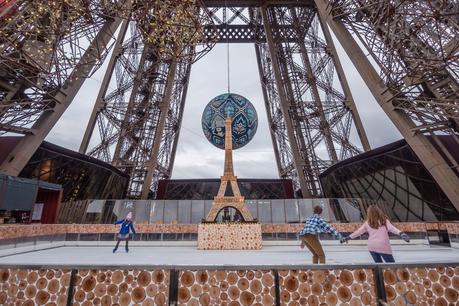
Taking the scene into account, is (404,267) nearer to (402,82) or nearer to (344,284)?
(344,284)

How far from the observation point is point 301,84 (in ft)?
80.3

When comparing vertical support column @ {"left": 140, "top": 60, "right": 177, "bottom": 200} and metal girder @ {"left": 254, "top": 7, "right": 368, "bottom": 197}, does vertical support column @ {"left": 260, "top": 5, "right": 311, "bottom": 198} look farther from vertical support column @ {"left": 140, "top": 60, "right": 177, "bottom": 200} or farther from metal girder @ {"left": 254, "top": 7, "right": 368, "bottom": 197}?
vertical support column @ {"left": 140, "top": 60, "right": 177, "bottom": 200}

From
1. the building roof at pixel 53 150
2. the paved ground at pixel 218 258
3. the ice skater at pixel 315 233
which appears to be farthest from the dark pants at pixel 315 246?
the building roof at pixel 53 150

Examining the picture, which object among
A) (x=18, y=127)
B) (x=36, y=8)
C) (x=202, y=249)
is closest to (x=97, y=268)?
(x=202, y=249)

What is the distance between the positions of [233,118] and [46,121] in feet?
31.3

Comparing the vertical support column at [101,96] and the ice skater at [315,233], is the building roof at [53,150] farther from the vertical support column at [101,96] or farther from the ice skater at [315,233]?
the ice skater at [315,233]

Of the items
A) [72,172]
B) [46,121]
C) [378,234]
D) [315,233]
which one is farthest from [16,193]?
[378,234]

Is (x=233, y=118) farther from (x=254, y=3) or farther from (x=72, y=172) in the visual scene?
(x=254, y=3)

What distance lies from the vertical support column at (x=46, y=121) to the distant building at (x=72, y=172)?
142 centimetres

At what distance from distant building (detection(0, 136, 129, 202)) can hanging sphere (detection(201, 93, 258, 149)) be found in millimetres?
10207

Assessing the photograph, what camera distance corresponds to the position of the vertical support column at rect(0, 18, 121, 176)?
1119 centimetres

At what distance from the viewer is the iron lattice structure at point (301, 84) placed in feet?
34.6

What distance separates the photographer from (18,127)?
11.0 metres

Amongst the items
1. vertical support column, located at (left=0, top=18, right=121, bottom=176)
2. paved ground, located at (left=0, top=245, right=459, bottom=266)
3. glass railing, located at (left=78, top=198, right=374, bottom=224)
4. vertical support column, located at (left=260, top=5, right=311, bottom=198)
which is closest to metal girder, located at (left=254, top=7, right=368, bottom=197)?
vertical support column, located at (left=260, top=5, right=311, bottom=198)
